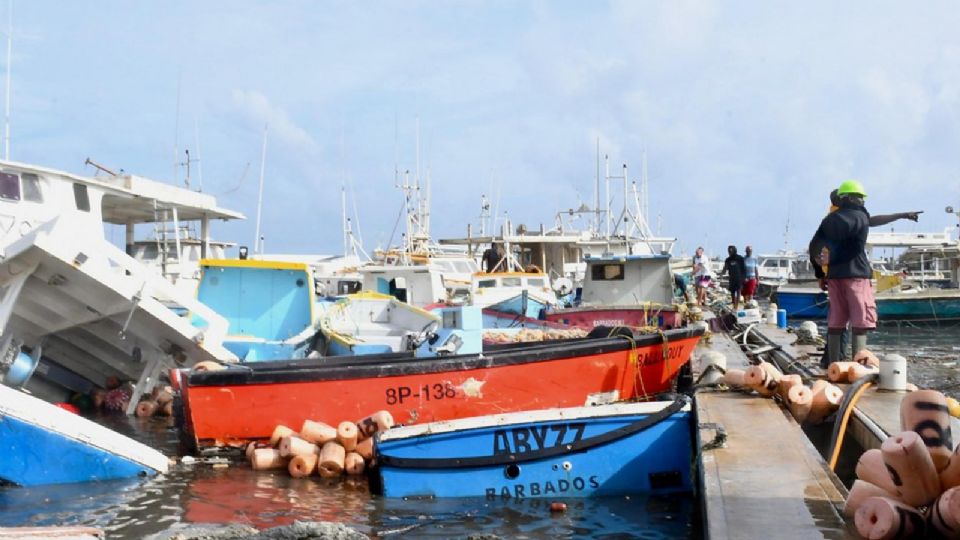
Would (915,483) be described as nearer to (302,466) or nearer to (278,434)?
(302,466)

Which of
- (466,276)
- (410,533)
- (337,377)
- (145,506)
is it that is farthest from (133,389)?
(466,276)

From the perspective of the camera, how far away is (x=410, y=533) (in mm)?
6590

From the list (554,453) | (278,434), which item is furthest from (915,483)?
(278,434)

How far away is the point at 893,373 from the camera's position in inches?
336

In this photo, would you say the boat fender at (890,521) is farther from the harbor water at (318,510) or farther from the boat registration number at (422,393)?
the boat registration number at (422,393)

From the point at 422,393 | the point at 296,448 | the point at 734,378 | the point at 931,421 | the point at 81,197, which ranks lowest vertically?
the point at 296,448

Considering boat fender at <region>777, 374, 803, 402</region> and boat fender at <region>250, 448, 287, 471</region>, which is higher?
boat fender at <region>777, 374, 803, 402</region>

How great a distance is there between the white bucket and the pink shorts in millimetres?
918

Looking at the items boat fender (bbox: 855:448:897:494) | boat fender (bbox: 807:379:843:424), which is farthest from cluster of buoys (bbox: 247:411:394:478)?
boat fender (bbox: 855:448:897:494)

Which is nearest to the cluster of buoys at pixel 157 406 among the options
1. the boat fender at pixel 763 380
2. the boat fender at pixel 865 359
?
the boat fender at pixel 763 380

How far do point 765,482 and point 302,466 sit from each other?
15.4ft

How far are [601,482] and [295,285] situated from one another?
8356 millimetres

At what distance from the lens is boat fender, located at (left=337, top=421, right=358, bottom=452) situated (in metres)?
8.70

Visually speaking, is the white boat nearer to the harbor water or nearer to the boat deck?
the harbor water
